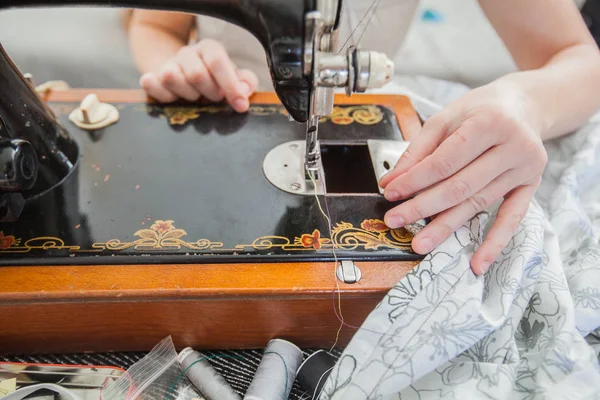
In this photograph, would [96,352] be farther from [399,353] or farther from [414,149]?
[414,149]

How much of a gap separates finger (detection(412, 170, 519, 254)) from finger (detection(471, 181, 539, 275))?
0.02 m

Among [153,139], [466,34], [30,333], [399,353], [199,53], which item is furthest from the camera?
[466,34]

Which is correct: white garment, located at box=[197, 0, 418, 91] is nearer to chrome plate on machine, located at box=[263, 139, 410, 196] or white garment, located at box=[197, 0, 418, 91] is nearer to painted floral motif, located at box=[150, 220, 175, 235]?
chrome plate on machine, located at box=[263, 139, 410, 196]

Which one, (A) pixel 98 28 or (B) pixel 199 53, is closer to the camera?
(B) pixel 199 53

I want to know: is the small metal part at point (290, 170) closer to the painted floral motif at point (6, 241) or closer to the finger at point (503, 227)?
the finger at point (503, 227)

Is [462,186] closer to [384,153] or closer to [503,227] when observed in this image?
[503,227]

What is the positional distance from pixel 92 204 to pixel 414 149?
487mm

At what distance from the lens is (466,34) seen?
170 cm

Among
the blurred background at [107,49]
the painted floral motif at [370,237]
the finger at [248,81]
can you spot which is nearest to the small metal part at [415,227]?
the painted floral motif at [370,237]

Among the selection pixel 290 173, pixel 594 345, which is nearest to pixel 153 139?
pixel 290 173

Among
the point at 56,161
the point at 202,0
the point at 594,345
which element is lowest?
the point at 594,345

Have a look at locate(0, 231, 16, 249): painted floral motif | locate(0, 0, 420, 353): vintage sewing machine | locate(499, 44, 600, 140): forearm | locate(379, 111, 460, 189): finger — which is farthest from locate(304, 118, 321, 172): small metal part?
locate(0, 231, 16, 249): painted floral motif

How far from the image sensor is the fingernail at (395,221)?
639 mm

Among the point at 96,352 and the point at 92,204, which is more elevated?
the point at 92,204
